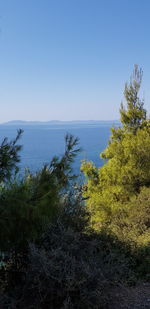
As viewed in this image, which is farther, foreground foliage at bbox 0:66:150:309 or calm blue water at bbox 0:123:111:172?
calm blue water at bbox 0:123:111:172

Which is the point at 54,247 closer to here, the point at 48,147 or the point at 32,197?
the point at 32,197

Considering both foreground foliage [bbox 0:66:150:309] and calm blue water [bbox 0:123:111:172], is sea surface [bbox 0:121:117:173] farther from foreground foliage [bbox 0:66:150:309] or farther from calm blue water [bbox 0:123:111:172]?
foreground foliage [bbox 0:66:150:309]

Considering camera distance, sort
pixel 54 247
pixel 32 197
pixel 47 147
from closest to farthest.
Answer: pixel 32 197 < pixel 54 247 < pixel 47 147

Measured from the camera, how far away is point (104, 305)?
3141 millimetres

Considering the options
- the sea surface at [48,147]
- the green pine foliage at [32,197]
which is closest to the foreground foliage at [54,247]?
the green pine foliage at [32,197]

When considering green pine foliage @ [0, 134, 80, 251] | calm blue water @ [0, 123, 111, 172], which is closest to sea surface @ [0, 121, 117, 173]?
calm blue water @ [0, 123, 111, 172]

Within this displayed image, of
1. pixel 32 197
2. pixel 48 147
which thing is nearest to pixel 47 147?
pixel 48 147

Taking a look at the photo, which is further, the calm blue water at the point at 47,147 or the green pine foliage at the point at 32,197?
the calm blue water at the point at 47,147

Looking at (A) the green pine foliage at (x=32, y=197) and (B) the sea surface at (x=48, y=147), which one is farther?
(B) the sea surface at (x=48, y=147)

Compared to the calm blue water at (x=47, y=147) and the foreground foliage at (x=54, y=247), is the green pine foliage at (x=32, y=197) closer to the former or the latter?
the foreground foliage at (x=54, y=247)

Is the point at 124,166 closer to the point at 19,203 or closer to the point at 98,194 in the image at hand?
the point at 98,194

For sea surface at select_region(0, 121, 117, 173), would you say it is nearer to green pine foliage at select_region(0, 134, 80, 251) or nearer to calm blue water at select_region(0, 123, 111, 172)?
calm blue water at select_region(0, 123, 111, 172)

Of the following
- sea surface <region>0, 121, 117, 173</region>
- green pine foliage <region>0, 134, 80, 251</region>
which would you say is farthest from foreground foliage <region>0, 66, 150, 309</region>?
sea surface <region>0, 121, 117, 173</region>

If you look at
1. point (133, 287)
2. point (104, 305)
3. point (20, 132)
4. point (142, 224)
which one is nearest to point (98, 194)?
point (142, 224)
